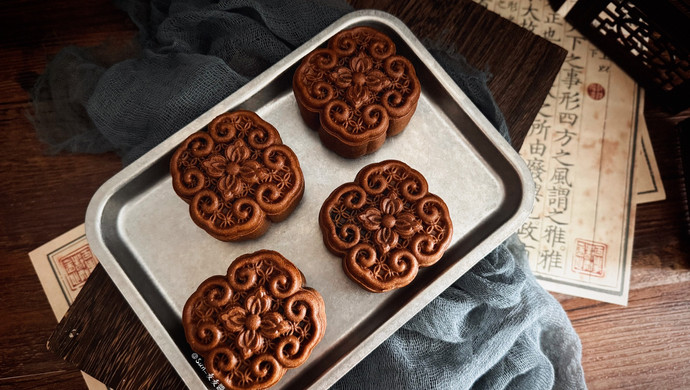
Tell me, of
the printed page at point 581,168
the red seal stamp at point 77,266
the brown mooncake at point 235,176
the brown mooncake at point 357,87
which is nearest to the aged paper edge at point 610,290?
the printed page at point 581,168

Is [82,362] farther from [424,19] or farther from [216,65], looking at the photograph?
[424,19]

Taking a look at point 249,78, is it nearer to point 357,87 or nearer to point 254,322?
point 357,87

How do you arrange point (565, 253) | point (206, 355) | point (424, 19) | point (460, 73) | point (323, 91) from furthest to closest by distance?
1. point (565, 253)
2. point (424, 19)
3. point (460, 73)
4. point (323, 91)
5. point (206, 355)

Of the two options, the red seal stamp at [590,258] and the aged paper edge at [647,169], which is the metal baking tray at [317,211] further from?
the aged paper edge at [647,169]

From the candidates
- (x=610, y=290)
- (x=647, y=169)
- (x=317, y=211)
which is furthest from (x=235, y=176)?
(x=647, y=169)

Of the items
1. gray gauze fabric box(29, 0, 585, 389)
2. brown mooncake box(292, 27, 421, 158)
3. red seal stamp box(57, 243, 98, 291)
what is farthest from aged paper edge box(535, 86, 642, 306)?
red seal stamp box(57, 243, 98, 291)

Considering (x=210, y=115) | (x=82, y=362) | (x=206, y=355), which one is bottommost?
(x=82, y=362)

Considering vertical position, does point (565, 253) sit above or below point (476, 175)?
below

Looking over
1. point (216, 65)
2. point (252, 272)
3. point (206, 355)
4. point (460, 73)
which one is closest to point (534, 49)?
point (460, 73)
